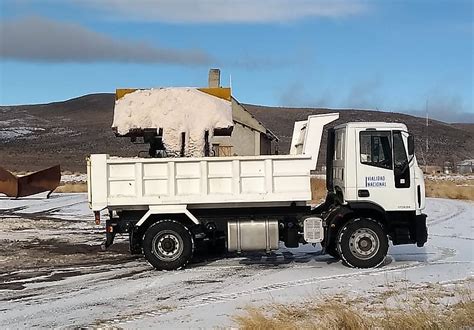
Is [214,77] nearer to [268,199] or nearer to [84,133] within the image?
[268,199]

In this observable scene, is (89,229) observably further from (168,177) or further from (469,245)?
(469,245)

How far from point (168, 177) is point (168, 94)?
210 cm

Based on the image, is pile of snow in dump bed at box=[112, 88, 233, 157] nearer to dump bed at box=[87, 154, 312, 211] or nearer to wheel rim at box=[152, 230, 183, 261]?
dump bed at box=[87, 154, 312, 211]

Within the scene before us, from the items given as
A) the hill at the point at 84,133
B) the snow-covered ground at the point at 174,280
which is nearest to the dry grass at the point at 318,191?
the snow-covered ground at the point at 174,280

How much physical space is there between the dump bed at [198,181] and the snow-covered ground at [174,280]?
1.39 metres

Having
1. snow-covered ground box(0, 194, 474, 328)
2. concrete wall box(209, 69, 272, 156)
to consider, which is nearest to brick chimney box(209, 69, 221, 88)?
concrete wall box(209, 69, 272, 156)

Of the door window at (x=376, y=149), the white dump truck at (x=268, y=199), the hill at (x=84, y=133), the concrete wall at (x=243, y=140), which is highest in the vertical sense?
the hill at (x=84, y=133)

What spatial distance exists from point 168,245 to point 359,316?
611 centimetres

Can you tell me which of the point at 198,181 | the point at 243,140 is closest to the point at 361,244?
the point at 198,181

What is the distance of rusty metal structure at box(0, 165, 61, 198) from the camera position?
22256mm

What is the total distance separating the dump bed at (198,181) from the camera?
13797 millimetres

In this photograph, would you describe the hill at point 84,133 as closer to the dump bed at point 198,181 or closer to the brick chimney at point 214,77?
the brick chimney at point 214,77

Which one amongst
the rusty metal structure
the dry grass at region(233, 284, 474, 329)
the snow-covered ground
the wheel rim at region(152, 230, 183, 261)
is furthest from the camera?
the rusty metal structure

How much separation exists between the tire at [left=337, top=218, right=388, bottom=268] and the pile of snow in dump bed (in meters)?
3.25
